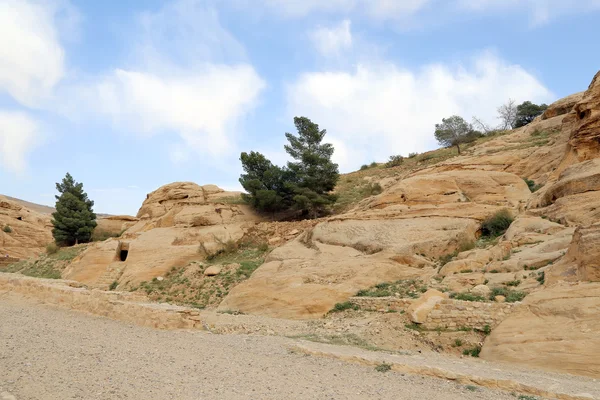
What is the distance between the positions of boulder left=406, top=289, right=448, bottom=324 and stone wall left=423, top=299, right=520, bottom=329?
11 cm

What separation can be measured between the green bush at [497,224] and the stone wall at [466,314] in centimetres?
707

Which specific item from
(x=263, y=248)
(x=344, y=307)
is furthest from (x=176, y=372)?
(x=263, y=248)

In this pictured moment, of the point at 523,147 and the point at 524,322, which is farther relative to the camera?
the point at 523,147

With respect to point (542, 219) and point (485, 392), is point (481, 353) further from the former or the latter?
point (542, 219)

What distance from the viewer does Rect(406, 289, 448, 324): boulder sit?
33.9ft

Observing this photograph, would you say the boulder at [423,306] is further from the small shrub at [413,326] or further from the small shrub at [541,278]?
the small shrub at [541,278]

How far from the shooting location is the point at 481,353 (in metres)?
8.79

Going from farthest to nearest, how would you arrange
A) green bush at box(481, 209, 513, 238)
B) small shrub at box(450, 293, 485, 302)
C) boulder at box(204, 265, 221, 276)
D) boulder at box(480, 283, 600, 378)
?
boulder at box(204, 265, 221, 276)
green bush at box(481, 209, 513, 238)
small shrub at box(450, 293, 485, 302)
boulder at box(480, 283, 600, 378)

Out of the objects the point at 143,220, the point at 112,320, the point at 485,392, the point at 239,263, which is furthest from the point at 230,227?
the point at 485,392

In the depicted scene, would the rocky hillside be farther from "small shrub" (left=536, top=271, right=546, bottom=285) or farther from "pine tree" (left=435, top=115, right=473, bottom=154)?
"pine tree" (left=435, top=115, right=473, bottom=154)

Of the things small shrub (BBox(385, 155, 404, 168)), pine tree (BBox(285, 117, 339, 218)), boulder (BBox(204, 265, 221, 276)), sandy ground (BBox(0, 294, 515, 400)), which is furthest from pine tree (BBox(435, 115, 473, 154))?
sandy ground (BBox(0, 294, 515, 400))

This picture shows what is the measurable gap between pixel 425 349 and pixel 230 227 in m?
17.2

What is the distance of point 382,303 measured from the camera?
1203cm

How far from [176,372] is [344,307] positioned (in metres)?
6.94
